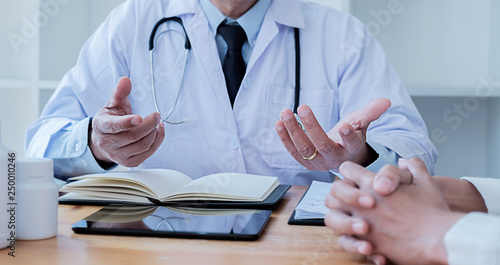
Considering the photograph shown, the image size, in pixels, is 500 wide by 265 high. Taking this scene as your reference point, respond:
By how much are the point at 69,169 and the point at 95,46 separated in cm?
43

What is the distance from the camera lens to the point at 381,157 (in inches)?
47.3

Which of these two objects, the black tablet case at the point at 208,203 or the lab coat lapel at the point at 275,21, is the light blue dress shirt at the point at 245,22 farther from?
the black tablet case at the point at 208,203

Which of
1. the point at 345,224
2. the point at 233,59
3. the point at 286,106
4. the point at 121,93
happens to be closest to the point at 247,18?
the point at 233,59

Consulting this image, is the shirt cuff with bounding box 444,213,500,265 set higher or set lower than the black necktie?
lower

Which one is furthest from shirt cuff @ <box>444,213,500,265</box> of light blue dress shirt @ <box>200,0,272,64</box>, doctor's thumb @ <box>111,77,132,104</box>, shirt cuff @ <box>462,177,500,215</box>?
light blue dress shirt @ <box>200,0,272,64</box>

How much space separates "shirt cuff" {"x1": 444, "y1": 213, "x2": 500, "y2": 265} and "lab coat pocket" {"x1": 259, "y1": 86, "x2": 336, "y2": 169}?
2.94ft

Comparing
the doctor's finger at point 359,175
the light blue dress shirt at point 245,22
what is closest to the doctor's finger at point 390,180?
the doctor's finger at point 359,175

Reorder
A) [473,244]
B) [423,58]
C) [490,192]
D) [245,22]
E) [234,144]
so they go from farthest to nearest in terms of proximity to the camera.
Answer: [423,58], [245,22], [234,144], [490,192], [473,244]

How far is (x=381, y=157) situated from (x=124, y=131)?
578 millimetres

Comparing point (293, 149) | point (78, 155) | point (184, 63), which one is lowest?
point (78, 155)

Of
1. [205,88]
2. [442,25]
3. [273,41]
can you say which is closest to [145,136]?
[205,88]

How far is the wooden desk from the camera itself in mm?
639

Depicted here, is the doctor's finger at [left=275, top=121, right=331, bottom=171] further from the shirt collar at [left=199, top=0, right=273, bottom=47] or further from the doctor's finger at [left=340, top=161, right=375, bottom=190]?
the shirt collar at [left=199, top=0, right=273, bottom=47]

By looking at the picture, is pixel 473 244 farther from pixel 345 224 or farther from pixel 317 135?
pixel 317 135
